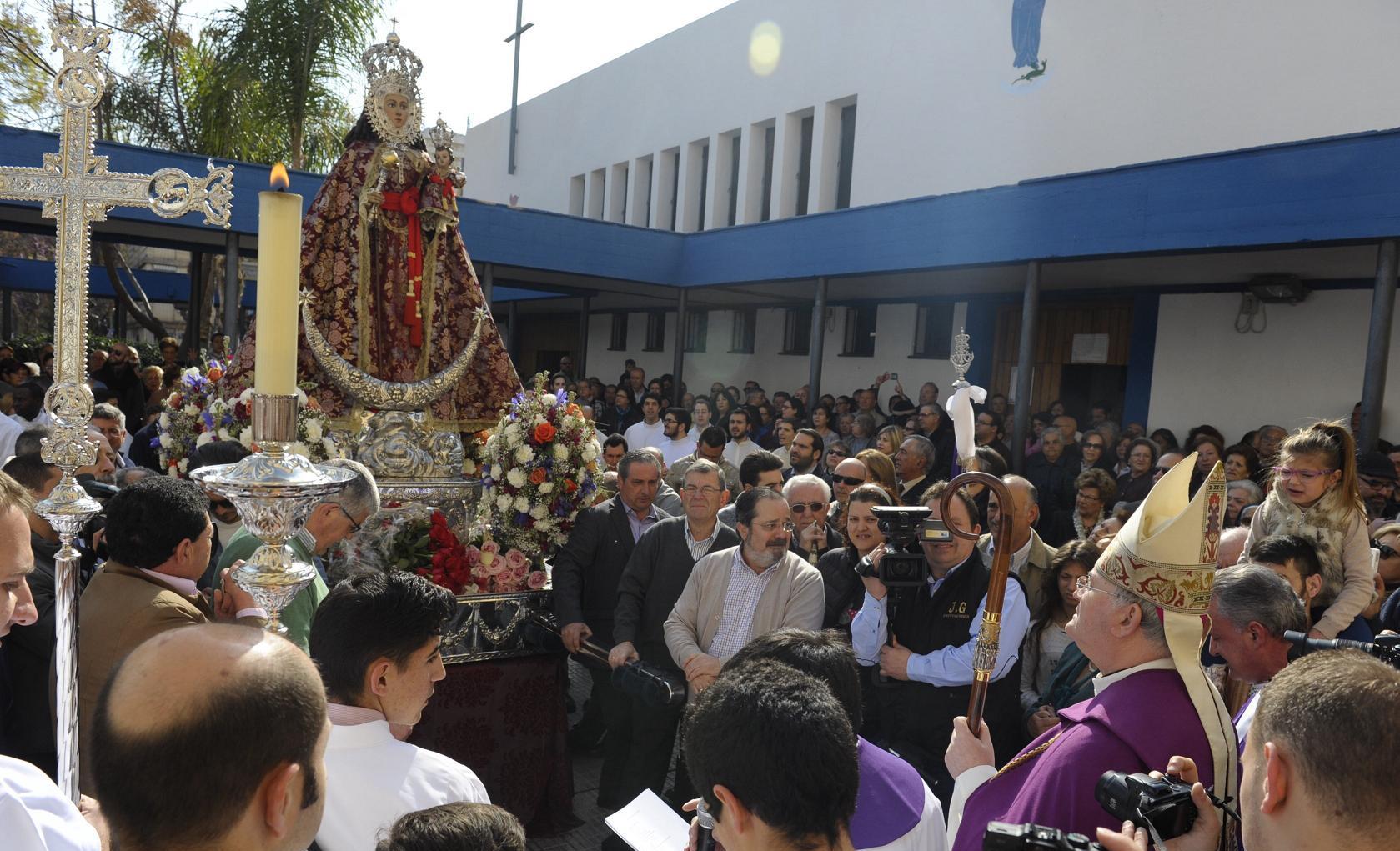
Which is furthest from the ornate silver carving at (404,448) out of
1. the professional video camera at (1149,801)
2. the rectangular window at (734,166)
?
the rectangular window at (734,166)

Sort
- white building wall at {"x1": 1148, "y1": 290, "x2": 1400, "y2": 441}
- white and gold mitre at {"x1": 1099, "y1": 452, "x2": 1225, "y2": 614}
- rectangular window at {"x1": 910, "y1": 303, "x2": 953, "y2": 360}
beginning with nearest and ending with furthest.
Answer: white and gold mitre at {"x1": 1099, "y1": 452, "x2": 1225, "y2": 614} < white building wall at {"x1": 1148, "y1": 290, "x2": 1400, "y2": 441} < rectangular window at {"x1": 910, "y1": 303, "x2": 953, "y2": 360}

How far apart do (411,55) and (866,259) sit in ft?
26.6

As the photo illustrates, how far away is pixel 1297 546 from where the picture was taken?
13.1ft

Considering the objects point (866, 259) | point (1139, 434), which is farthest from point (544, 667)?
point (866, 259)

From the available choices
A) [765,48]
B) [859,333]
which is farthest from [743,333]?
[765,48]

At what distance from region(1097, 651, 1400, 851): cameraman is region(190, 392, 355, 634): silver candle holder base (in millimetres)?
1516

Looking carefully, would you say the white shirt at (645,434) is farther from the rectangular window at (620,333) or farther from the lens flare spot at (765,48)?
the rectangular window at (620,333)

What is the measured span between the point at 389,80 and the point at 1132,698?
4886mm

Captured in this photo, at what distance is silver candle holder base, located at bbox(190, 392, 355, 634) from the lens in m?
1.76

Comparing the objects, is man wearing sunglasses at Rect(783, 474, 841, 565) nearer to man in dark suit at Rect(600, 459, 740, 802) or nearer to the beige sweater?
man in dark suit at Rect(600, 459, 740, 802)

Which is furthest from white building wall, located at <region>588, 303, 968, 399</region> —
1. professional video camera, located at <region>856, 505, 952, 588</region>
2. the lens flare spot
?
professional video camera, located at <region>856, 505, 952, 588</region>

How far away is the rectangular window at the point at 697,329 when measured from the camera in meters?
20.8

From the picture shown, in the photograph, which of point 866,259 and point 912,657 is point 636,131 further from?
point 912,657

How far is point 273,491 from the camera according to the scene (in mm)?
1750
